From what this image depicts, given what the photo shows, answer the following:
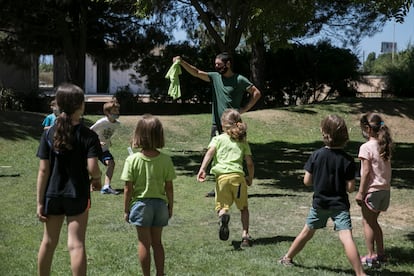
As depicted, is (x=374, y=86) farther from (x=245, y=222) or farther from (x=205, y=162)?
(x=205, y=162)

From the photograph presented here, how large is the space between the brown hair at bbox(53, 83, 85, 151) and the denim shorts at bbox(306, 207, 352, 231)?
1.99 metres

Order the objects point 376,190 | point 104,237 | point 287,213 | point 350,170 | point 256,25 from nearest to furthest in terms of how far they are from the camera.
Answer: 1. point 350,170
2. point 376,190
3. point 104,237
4. point 287,213
5. point 256,25

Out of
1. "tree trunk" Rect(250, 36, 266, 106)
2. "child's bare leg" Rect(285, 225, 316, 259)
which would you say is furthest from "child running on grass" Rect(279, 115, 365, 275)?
"tree trunk" Rect(250, 36, 266, 106)

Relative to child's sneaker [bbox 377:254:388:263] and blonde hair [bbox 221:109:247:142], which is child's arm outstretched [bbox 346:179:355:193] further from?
blonde hair [bbox 221:109:247:142]

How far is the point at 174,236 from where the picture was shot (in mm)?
6105

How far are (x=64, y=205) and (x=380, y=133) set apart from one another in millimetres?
2559

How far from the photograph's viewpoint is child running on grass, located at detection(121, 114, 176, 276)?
432 cm

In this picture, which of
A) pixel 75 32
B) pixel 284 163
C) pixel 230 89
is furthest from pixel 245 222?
pixel 75 32

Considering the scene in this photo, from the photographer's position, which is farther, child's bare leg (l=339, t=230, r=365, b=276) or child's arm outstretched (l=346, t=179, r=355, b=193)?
child's arm outstretched (l=346, t=179, r=355, b=193)

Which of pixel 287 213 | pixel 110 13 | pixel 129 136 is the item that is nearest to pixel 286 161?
pixel 129 136

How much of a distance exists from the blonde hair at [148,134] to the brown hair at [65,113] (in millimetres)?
496

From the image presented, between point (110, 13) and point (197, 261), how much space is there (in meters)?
16.0

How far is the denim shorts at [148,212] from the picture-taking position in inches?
171

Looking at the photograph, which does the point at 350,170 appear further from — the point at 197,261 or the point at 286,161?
the point at 286,161
